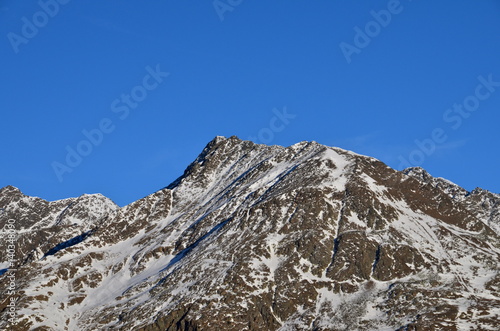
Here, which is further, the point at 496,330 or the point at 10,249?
the point at 496,330

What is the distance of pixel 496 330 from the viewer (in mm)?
199250

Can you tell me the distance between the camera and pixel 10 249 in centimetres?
18688

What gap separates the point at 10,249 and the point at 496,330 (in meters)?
131

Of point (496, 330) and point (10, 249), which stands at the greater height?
point (10, 249)
